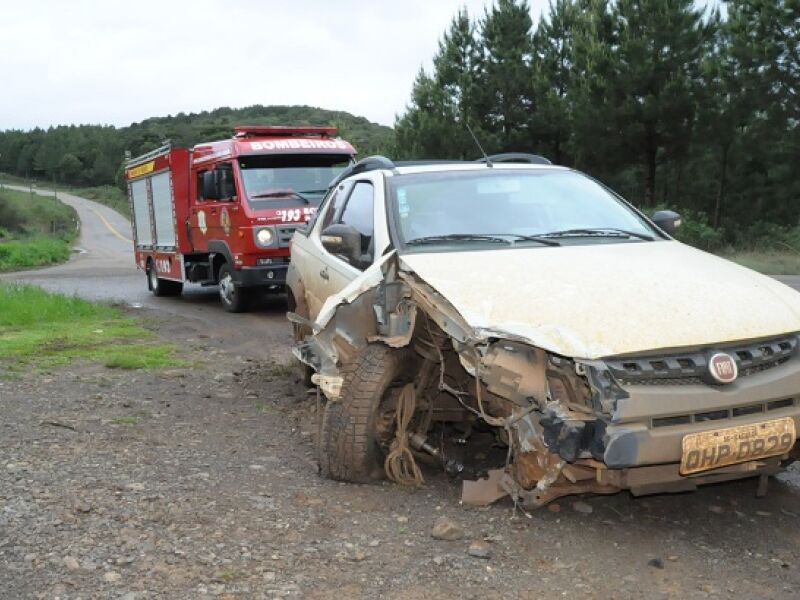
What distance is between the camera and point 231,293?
12.3 metres

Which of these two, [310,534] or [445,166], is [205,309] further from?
[310,534]

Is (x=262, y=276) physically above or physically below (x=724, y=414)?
below

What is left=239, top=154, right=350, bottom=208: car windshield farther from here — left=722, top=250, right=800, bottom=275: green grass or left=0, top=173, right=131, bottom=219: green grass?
left=0, top=173, right=131, bottom=219: green grass

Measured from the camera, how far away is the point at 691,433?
131 inches

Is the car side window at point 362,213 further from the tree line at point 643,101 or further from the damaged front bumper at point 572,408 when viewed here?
the tree line at point 643,101

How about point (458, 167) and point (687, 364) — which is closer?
point (687, 364)

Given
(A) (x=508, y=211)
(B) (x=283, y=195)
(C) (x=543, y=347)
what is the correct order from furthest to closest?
(B) (x=283, y=195)
(A) (x=508, y=211)
(C) (x=543, y=347)

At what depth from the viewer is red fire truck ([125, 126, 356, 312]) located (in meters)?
11.6

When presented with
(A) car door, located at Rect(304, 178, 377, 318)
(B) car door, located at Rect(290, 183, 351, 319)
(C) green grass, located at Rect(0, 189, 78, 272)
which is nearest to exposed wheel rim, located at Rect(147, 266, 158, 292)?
(B) car door, located at Rect(290, 183, 351, 319)

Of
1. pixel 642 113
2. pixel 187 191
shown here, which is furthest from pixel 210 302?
pixel 642 113

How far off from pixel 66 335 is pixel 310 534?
681cm

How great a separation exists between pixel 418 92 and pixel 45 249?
1850 cm

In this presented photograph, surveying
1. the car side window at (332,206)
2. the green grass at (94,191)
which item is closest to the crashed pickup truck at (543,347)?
the car side window at (332,206)

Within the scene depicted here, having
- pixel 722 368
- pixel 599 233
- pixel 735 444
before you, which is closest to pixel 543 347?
pixel 722 368
